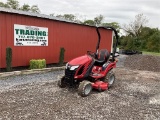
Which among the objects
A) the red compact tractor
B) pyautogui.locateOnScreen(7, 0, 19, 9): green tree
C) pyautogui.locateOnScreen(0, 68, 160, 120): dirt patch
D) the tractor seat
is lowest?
pyautogui.locateOnScreen(0, 68, 160, 120): dirt patch

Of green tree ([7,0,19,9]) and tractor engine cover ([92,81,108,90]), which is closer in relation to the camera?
tractor engine cover ([92,81,108,90])

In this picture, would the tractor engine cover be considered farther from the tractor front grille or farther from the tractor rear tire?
the tractor front grille

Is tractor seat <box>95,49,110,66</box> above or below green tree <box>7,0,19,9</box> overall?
below

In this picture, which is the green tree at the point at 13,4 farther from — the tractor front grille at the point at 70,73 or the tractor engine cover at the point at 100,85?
the tractor engine cover at the point at 100,85

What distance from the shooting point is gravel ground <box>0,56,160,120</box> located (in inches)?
173

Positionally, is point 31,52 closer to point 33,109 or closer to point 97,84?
point 97,84

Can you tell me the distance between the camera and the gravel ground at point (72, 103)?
173 inches

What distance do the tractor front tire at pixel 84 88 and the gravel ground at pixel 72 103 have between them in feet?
0.40

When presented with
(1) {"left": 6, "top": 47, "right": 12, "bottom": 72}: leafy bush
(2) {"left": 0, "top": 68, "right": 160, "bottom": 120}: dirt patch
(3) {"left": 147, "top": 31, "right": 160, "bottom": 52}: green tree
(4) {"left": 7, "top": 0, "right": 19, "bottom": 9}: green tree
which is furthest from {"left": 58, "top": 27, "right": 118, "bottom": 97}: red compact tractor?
(4) {"left": 7, "top": 0, "right": 19, "bottom": 9}: green tree

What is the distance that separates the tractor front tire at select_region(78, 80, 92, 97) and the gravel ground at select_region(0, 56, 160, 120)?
0.12 m

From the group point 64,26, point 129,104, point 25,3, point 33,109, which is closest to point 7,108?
point 33,109

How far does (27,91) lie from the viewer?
596 centimetres

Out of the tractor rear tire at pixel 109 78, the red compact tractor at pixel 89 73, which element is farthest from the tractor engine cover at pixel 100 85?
the tractor rear tire at pixel 109 78

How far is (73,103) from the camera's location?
16.8ft
